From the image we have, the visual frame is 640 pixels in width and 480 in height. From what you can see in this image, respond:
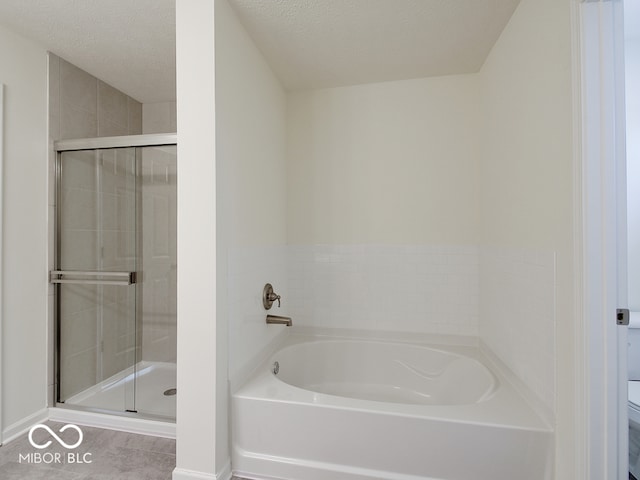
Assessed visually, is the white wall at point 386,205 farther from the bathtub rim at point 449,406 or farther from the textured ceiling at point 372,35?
the bathtub rim at point 449,406

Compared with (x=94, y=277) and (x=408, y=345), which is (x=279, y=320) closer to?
(x=408, y=345)

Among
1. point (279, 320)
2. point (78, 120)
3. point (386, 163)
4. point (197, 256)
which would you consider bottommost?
point (279, 320)

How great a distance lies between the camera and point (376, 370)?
2287 mm

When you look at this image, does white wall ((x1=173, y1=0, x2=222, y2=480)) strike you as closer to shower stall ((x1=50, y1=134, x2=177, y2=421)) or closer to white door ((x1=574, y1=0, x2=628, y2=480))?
shower stall ((x1=50, y1=134, x2=177, y2=421))

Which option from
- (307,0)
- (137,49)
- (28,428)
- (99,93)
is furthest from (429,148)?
(28,428)

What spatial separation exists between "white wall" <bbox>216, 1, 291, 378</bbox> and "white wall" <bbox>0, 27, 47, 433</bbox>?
1359 millimetres

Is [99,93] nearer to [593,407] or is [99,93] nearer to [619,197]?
[619,197]

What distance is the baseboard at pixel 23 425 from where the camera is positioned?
1.78m

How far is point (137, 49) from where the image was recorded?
201 centimetres

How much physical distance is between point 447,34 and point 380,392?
7.50 feet

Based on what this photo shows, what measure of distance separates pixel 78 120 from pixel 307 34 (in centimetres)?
175

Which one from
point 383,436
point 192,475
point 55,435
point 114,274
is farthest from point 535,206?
point 55,435
